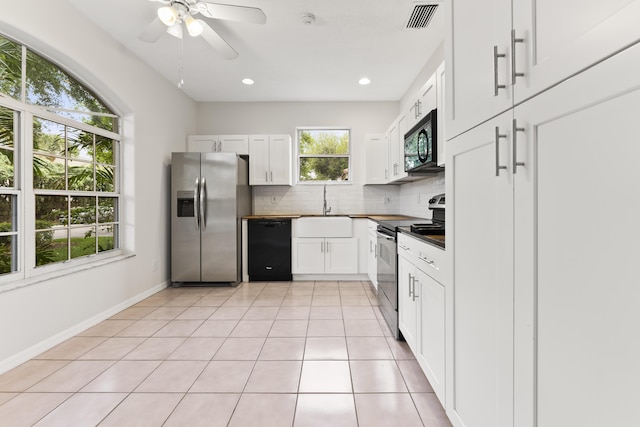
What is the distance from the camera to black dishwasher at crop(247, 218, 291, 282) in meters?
4.48

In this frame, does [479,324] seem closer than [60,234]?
Yes

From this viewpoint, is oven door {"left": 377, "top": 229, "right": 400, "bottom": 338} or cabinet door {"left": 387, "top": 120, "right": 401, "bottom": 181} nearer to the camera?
oven door {"left": 377, "top": 229, "right": 400, "bottom": 338}

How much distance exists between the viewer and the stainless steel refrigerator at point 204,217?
4.17 meters


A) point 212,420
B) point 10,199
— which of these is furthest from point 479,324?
point 10,199

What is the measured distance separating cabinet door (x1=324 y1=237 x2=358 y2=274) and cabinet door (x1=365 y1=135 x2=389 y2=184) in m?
0.99

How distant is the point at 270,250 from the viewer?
4.49 m

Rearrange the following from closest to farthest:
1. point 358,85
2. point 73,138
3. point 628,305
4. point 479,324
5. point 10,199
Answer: point 628,305
point 479,324
point 10,199
point 73,138
point 358,85

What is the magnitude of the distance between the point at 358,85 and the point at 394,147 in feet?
3.55

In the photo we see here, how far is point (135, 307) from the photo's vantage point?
11.1 ft

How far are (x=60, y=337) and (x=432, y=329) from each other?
2.80m

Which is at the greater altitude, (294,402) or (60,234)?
(60,234)

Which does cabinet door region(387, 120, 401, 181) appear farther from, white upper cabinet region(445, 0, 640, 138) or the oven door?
white upper cabinet region(445, 0, 640, 138)

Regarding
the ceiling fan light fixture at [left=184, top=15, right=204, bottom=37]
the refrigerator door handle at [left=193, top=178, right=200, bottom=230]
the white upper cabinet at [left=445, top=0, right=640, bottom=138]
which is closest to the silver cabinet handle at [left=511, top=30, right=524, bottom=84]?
the white upper cabinet at [left=445, top=0, right=640, bottom=138]

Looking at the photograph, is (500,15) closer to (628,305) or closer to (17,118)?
(628,305)
